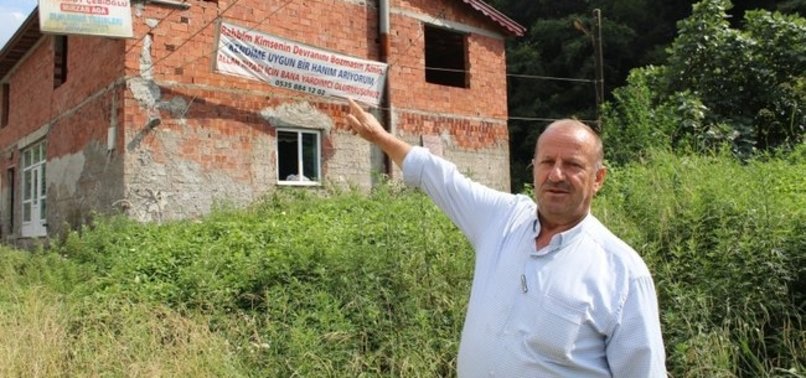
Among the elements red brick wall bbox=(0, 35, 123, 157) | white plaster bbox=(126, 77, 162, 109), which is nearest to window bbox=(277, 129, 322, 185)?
white plaster bbox=(126, 77, 162, 109)

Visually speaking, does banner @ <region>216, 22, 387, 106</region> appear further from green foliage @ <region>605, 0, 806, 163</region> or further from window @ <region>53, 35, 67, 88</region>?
window @ <region>53, 35, 67, 88</region>

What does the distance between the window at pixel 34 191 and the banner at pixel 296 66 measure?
238 inches

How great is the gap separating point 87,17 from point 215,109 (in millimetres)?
2313

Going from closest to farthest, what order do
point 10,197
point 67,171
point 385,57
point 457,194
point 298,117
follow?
point 457,194 < point 298,117 < point 67,171 < point 385,57 < point 10,197

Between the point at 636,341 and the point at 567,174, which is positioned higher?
the point at 567,174

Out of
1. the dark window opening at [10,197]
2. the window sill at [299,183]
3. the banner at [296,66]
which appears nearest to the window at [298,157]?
the window sill at [299,183]

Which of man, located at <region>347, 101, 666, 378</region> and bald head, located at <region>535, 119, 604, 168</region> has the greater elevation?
bald head, located at <region>535, 119, 604, 168</region>

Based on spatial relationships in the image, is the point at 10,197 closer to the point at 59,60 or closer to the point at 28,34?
the point at 28,34

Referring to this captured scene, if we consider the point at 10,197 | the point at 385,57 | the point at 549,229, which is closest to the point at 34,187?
the point at 10,197

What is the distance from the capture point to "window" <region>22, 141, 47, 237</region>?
539 inches

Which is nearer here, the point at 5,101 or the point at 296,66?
the point at 296,66

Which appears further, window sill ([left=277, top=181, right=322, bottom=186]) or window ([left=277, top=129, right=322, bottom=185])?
window ([left=277, top=129, right=322, bottom=185])

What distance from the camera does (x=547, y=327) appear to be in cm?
190

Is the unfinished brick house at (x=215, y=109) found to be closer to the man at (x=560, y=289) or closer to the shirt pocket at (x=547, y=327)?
the man at (x=560, y=289)
